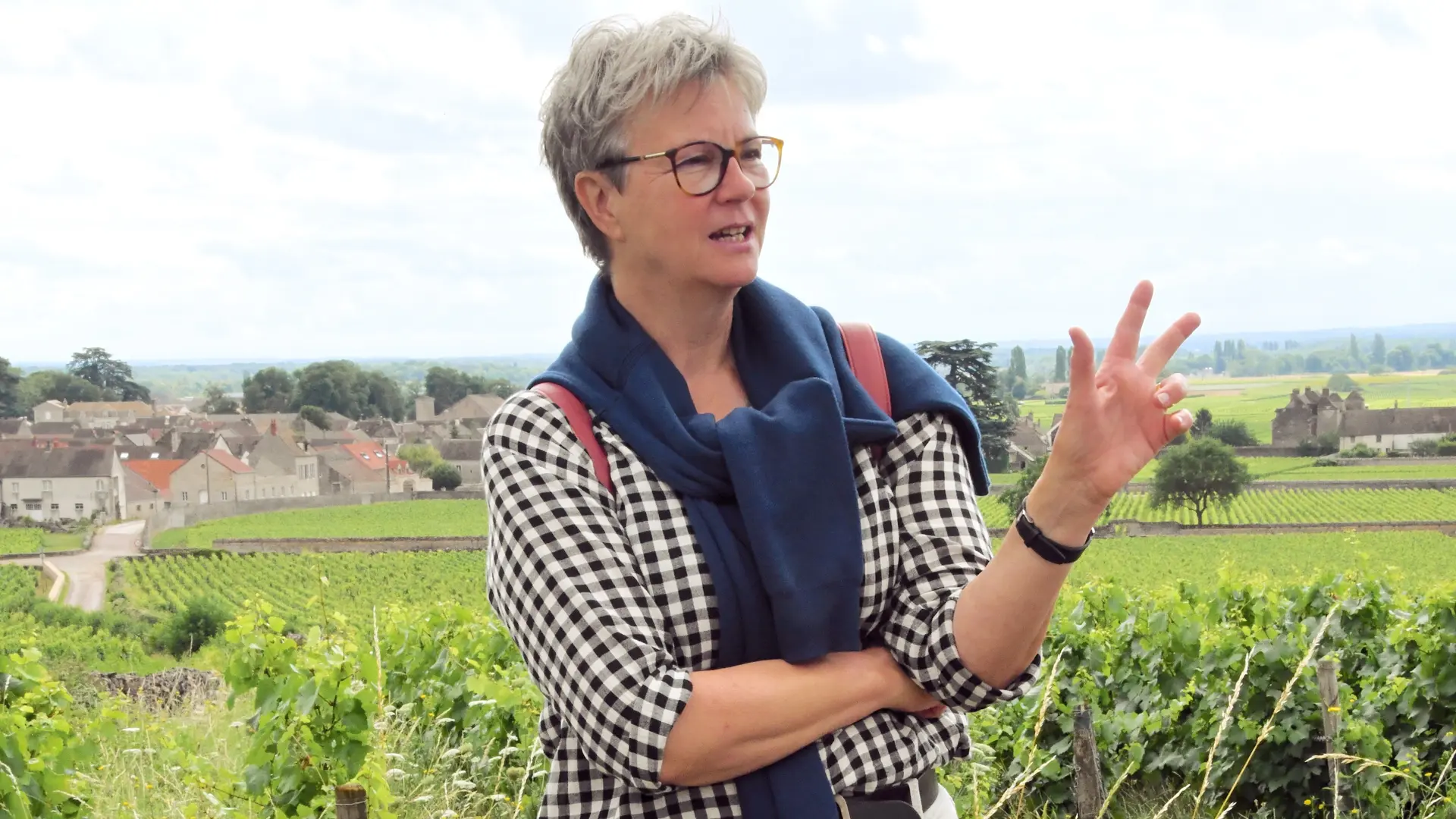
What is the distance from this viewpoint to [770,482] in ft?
4.39

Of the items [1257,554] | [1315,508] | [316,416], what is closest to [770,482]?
[1257,554]

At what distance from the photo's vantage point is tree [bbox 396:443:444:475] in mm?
82875

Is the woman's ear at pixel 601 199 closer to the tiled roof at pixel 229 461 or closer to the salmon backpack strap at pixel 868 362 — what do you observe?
the salmon backpack strap at pixel 868 362

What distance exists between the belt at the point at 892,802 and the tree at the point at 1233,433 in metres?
78.4

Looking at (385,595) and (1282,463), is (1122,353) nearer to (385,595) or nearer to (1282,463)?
(385,595)

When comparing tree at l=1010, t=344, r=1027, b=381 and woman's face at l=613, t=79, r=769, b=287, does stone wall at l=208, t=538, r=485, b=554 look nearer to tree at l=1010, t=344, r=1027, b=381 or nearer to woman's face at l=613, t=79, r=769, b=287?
tree at l=1010, t=344, r=1027, b=381

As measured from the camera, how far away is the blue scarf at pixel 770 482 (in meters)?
1.32

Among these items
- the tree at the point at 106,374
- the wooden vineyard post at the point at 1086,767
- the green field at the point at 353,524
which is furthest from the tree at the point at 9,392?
the wooden vineyard post at the point at 1086,767

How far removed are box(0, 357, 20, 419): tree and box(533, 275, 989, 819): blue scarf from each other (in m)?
102

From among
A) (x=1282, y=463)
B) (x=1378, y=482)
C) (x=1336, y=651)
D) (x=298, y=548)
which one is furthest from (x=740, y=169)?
(x=1282, y=463)

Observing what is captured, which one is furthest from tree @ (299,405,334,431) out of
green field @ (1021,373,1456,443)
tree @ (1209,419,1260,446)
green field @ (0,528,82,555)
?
tree @ (1209,419,1260,446)

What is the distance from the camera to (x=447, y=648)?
529 cm

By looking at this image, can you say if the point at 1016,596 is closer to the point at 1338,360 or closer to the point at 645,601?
the point at 645,601

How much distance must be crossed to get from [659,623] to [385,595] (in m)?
45.7
